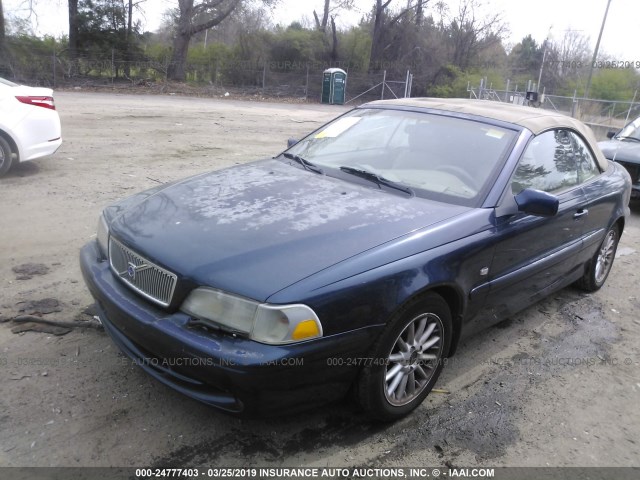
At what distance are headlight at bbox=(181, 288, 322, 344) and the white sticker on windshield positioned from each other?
222cm

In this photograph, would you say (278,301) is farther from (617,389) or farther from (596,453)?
(617,389)

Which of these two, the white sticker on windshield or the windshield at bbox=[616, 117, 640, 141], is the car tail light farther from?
the windshield at bbox=[616, 117, 640, 141]

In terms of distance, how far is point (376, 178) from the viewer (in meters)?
3.60

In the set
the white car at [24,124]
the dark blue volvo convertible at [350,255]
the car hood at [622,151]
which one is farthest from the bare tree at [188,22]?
the dark blue volvo convertible at [350,255]

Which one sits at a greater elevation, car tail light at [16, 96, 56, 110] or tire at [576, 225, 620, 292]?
car tail light at [16, 96, 56, 110]

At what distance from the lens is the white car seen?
7.31m

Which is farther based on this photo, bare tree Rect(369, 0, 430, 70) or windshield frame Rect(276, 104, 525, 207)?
bare tree Rect(369, 0, 430, 70)

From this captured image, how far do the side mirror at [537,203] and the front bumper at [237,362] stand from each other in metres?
1.34

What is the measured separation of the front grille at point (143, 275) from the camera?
8.57 feet

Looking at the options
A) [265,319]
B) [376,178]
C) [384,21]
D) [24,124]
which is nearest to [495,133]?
[376,178]

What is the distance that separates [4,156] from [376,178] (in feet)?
19.6

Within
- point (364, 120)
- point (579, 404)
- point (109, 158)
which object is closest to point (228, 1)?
point (109, 158)

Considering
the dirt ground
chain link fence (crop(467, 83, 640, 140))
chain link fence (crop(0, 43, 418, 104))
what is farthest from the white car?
chain link fence (crop(0, 43, 418, 104))

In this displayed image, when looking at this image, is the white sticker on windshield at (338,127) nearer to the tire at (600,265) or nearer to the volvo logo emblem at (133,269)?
the volvo logo emblem at (133,269)
